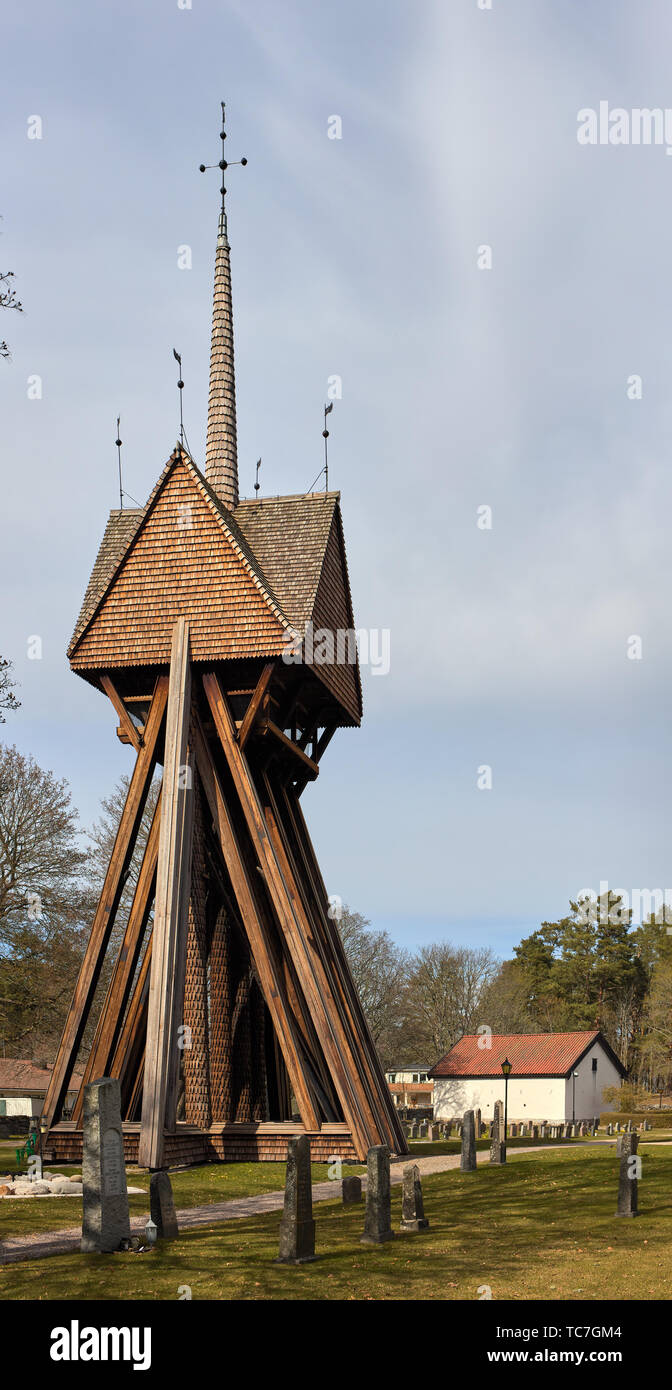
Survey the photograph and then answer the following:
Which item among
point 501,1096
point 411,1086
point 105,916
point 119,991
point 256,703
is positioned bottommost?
point 411,1086

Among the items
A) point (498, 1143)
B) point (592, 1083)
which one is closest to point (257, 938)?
point (498, 1143)

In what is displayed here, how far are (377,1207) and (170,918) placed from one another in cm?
941

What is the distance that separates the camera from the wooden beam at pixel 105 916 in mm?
21266

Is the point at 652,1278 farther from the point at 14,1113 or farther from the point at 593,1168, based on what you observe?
the point at 14,1113

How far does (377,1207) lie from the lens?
471 inches

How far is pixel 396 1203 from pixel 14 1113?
29.2 metres

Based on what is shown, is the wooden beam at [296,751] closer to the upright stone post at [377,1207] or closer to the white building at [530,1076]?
the upright stone post at [377,1207]

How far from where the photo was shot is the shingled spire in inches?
1086

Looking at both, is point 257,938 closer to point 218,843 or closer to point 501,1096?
point 218,843

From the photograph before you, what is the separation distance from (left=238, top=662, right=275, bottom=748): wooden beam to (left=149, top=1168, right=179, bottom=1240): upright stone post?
11437 millimetres

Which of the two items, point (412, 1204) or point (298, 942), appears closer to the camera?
point (412, 1204)

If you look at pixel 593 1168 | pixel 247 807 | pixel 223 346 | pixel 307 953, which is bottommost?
pixel 593 1168
